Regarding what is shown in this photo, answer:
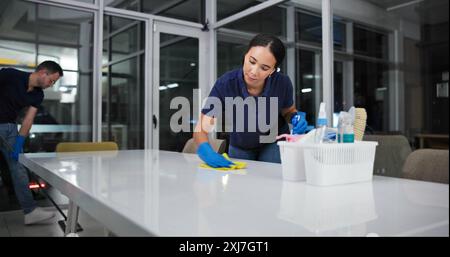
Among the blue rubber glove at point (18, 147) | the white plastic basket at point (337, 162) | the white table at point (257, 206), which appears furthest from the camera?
the blue rubber glove at point (18, 147)

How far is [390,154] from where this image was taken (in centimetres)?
162

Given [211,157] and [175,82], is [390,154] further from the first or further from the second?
[175,82]

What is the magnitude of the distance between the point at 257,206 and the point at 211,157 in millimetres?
695

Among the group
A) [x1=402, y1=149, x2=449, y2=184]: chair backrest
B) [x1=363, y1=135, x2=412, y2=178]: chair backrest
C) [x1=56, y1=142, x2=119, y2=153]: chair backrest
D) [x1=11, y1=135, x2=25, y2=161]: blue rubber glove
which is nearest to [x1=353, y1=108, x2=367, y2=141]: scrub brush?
[x1=363, y1=135, x2=412, y2=178]: chair backrest

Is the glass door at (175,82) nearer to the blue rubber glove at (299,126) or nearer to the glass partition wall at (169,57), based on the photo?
the glass partition wall at (169,57)

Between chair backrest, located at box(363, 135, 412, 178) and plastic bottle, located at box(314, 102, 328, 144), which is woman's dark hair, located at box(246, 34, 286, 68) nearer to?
chair backrest, located at box(363, 135, 412, 178)

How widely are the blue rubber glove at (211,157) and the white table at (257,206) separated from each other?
270 millimetres

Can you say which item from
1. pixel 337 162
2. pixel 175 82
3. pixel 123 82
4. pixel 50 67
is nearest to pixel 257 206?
pixel 337 162

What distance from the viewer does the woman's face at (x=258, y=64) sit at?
5.23ft

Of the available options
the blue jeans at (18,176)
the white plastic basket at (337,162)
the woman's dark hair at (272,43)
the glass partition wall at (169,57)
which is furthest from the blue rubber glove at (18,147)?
the white plastic basket at (337,162)

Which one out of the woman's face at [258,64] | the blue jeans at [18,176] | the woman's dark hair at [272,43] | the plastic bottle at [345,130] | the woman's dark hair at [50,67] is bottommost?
the blue jeans at [18,176]

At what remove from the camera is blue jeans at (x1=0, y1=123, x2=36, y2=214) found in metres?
2.78

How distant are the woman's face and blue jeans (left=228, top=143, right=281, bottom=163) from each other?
0.35 metres
